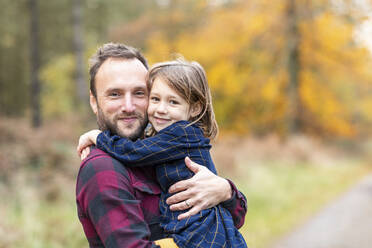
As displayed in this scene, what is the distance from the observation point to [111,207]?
1787 mm

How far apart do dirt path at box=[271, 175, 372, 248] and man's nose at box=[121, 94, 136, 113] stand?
4.75 metres

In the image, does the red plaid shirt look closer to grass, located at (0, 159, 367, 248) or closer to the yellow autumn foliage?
grass, located at (0, 159, 367, 248)

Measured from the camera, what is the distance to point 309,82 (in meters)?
18.0

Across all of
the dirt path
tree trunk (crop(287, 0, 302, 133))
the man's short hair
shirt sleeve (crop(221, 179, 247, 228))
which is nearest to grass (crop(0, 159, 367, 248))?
the dirt path

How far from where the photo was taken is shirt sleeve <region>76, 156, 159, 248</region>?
1.76 metres

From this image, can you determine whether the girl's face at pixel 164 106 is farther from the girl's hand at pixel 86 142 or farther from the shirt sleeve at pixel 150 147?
the girl's hand at pixel 86 142

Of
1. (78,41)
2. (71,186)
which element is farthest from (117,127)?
(78,41)

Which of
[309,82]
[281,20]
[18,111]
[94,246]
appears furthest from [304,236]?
[18,111]

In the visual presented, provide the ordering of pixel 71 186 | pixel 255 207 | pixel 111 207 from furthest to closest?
pixel 255 207, pixel 71 186, pixel 111 207

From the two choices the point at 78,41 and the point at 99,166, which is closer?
the point at 99,166

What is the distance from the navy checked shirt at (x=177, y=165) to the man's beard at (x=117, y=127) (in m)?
0.05

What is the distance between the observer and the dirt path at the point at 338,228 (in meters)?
6.36

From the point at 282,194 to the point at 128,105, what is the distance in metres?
7.66

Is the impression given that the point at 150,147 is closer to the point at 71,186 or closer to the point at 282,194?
the point at 71,186
